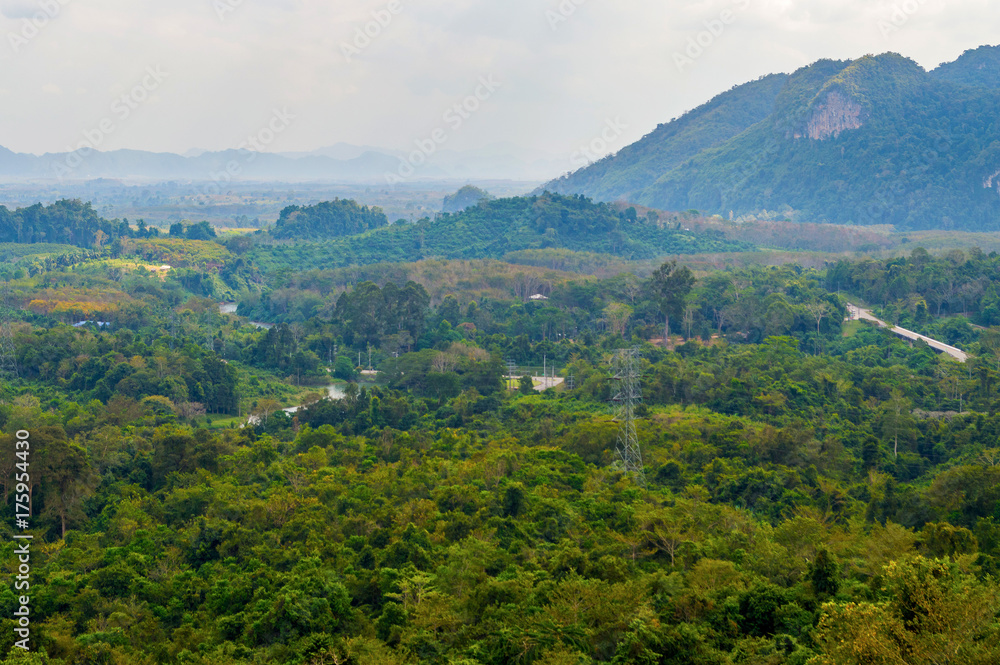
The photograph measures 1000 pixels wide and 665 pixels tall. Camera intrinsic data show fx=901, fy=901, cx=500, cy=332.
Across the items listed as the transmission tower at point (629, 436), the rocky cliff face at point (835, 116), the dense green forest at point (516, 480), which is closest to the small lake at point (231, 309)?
the dense green forest at point (516, 480)

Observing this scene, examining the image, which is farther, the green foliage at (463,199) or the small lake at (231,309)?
the green foliage at (463,199)

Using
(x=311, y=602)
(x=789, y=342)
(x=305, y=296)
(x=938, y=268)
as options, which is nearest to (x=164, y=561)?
(x=311, y=602)

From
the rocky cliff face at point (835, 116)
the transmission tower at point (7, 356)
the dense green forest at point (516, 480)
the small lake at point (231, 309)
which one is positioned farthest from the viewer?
the rocky cliff face at point (835, 116)

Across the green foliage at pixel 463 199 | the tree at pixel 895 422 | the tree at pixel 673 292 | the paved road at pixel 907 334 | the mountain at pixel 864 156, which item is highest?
the mountain at pixel 864 156

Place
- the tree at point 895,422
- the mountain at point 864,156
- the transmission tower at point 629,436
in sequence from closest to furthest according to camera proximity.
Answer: the transmission tower at point 629,436 → the tree at point 895,422 → the mountain at point 864,156

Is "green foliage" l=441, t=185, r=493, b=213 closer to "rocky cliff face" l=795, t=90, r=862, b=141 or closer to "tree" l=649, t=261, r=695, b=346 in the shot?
"rocky cliff face" l=795, t=90, r=862, b=141

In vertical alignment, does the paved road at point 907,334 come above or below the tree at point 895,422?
above

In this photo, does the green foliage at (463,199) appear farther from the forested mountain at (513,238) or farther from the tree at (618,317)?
the tree at (618,317)

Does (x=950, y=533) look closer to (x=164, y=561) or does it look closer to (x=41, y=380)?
(x=164, y=561)
